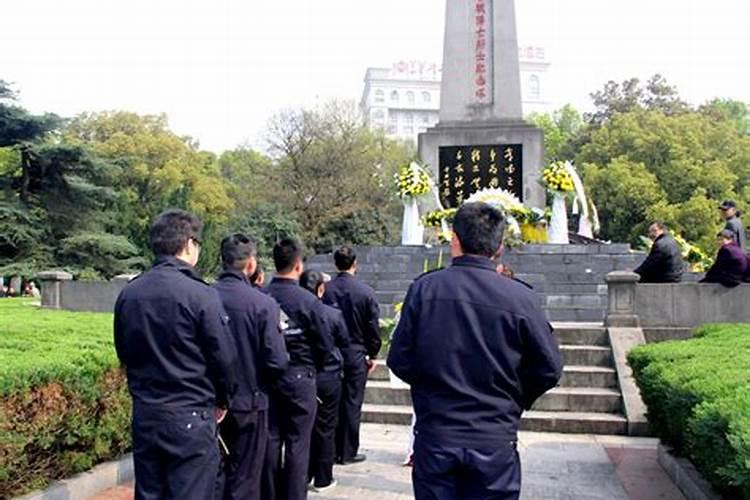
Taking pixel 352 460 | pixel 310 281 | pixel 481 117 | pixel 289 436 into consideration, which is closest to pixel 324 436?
pixel 352 460

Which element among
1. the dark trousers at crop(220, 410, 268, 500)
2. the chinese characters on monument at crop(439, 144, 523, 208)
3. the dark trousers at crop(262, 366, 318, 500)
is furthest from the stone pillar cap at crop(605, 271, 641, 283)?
the chinese characters on monument at crop(439, 144, 523, 208)

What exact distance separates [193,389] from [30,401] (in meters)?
1.45

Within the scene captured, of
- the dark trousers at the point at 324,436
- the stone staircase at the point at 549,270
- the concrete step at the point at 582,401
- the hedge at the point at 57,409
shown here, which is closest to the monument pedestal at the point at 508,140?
the stone staircase at the point at 549,270

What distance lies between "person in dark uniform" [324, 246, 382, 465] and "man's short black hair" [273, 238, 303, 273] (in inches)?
53.5

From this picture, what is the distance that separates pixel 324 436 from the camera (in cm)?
621

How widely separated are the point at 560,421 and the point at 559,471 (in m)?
1.74

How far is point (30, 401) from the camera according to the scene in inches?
185

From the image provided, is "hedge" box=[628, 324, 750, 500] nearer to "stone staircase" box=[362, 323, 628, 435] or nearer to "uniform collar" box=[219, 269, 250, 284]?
"stone staircase" box=[362, 323, 628, 435]

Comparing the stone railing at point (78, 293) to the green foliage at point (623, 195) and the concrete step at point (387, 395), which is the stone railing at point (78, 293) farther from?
the green foliage at point (623, 195)

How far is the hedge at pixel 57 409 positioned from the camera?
458 centimetres

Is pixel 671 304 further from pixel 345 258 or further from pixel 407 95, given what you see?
pixel 407 95

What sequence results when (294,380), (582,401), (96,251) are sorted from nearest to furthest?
(294,380) → (582,401) → (96,251)

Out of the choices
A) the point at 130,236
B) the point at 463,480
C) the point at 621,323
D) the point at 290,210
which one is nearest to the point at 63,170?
the point at 130,236

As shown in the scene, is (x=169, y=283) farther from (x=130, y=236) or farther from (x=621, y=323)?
(x=130, y=236)
